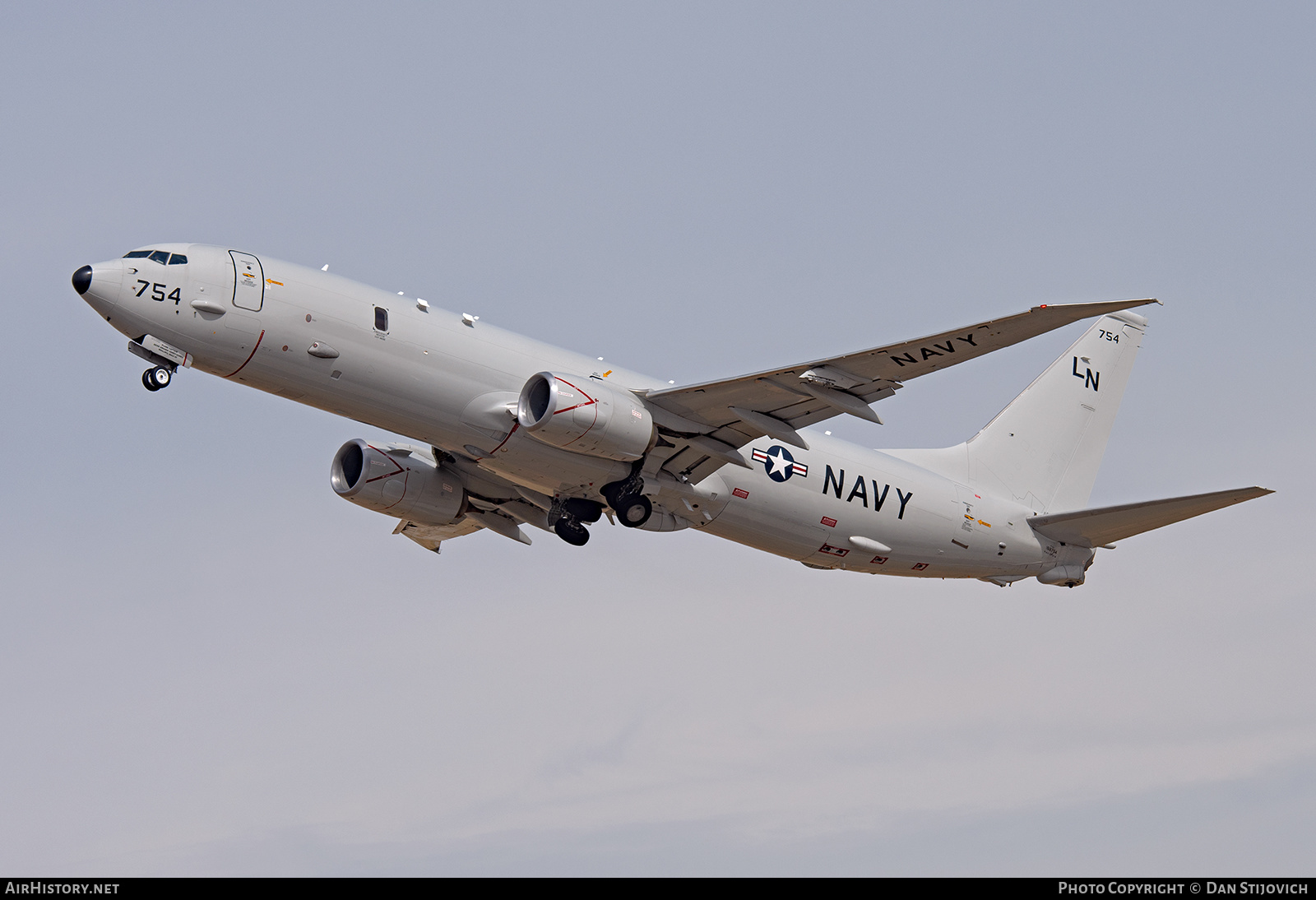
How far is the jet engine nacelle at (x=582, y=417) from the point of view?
31453 millimetres

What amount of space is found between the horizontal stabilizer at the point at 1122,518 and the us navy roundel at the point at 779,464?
26.0 ft

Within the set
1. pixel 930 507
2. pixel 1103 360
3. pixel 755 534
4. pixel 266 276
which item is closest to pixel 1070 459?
pixel 1103 360

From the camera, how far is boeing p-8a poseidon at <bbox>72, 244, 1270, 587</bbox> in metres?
30.5

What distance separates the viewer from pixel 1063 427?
44.2 m

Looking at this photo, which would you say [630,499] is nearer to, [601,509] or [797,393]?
[601,509]

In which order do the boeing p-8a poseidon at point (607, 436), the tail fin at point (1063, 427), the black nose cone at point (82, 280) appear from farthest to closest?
1. the tail fin at point (1063, 427)
2. the boeing p-8a poseidon at point (607, 436)
3. the black nose cone at point (82, 280)

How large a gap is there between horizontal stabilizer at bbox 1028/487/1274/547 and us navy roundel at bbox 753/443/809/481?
7.93m

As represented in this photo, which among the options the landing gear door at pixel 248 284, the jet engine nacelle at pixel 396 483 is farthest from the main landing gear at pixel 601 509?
the landing gear door at pixel 248 284

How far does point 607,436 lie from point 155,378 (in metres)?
9.61

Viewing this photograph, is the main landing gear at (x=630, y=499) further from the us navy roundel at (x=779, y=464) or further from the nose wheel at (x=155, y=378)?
the nose wheel at (x=155, y=378)

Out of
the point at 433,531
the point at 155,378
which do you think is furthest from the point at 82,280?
the point at 433,531

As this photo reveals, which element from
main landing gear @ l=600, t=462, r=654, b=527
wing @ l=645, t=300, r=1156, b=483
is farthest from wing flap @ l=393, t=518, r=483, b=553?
wing @ l=645, t=300, r=1156, b=483

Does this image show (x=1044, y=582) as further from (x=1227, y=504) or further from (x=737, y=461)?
(x=737, y=461)
